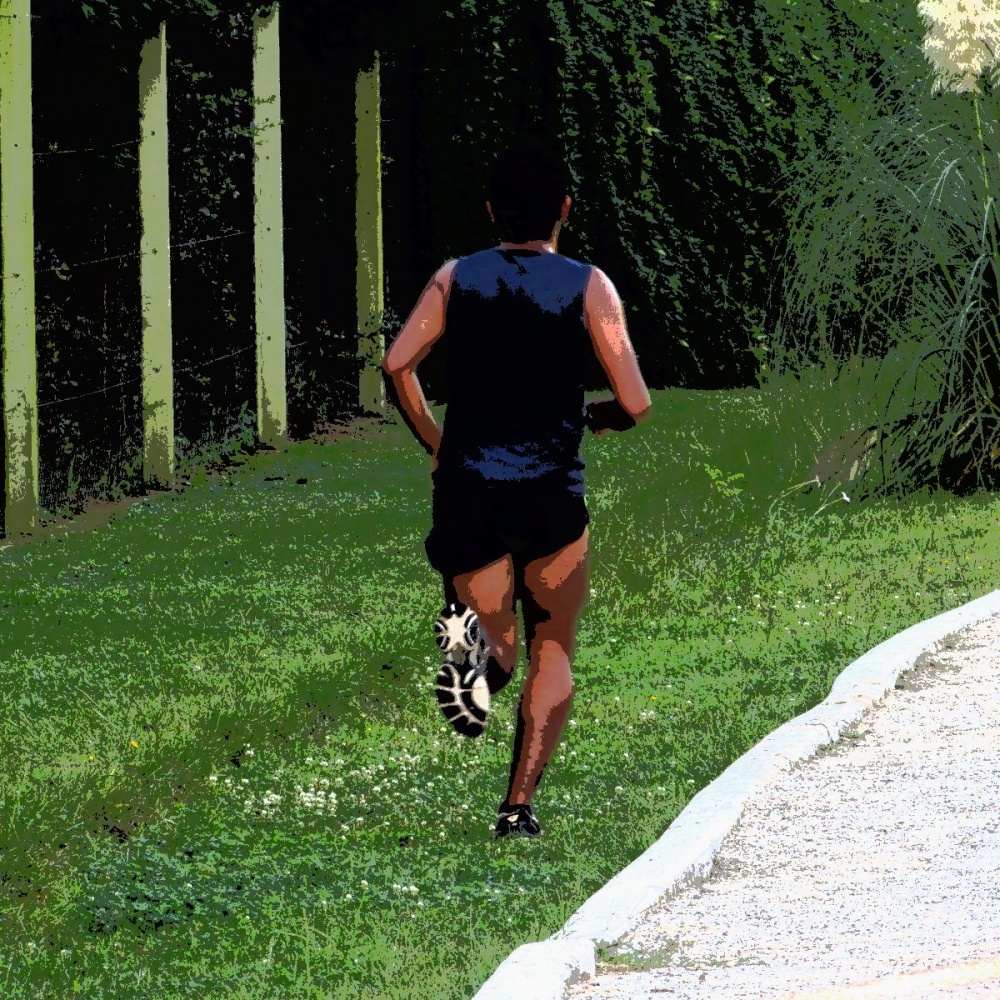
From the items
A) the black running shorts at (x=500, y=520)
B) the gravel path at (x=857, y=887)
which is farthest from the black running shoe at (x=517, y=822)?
the black running shorts at (x=500, y=520)

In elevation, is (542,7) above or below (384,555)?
above

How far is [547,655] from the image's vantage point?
5.82 metres

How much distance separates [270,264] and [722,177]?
Answer: 15.6 feet

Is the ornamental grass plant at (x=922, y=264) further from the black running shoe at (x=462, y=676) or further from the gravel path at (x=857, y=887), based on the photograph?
the black running shoe at (x=462, y=676)

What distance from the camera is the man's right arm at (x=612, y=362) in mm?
5535

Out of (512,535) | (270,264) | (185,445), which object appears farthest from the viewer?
(270,264)

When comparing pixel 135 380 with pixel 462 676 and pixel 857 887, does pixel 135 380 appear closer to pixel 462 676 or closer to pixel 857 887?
pixel 462 676

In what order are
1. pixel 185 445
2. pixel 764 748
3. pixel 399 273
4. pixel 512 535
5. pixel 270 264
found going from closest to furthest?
pixel 512 535, pixel 764 748, pixel 185 445, pixel 270 264, pixel 399 273

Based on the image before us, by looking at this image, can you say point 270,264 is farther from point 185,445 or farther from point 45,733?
point 45,733

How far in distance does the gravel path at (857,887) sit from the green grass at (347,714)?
1.01 ft

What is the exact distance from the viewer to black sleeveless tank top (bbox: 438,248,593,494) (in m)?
5.56

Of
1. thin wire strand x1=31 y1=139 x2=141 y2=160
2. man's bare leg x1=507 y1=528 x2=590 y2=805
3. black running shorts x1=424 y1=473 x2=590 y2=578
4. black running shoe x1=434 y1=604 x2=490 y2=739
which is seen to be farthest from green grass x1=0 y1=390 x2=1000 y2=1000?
thin wire strand x1=31 y1=139 x2=141 y2=160

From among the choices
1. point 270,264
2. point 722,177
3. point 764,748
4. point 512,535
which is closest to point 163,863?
point 512,535

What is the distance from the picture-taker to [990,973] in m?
4.69
